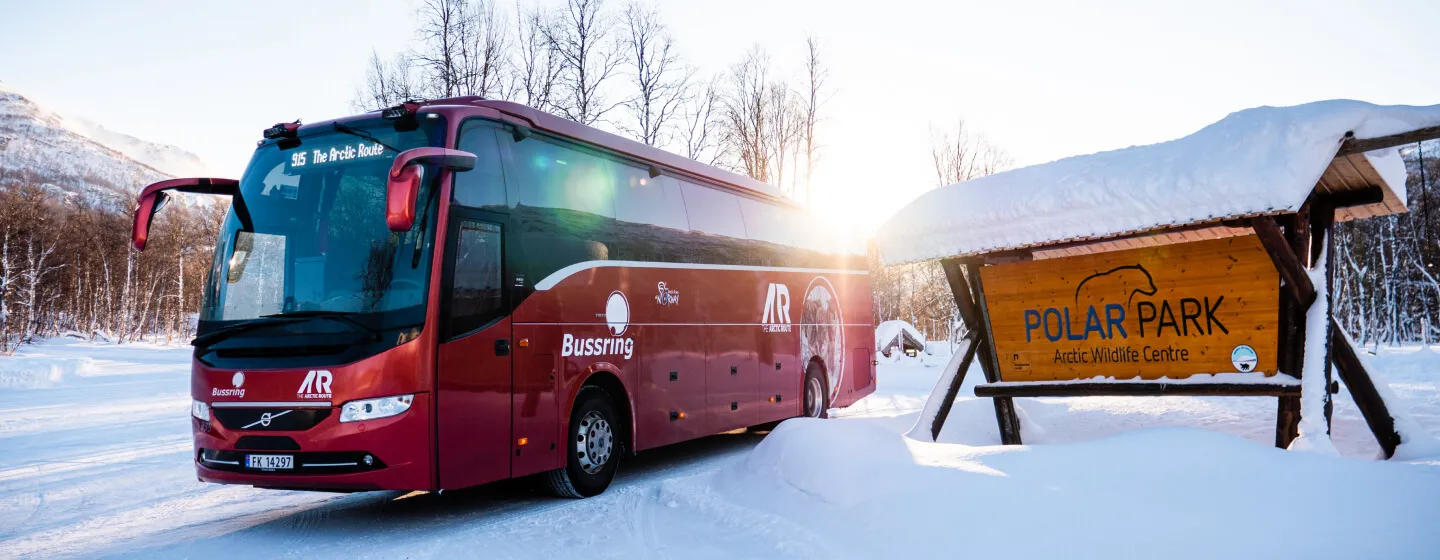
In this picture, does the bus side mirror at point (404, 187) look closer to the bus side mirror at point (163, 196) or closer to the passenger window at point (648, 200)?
the bus side mirror at point (163, 196)

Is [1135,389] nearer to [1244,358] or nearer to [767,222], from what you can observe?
[1244,358]

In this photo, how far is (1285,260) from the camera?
6508 millimetres

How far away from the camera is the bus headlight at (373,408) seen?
6617mm

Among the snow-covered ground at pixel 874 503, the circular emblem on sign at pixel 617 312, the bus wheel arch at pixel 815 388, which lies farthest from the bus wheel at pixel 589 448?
the bus wheel arch at pixel 815 388

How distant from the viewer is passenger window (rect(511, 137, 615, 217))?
813cm

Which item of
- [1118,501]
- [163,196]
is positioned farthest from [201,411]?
[1118,501]

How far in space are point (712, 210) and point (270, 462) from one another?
5.93 metres

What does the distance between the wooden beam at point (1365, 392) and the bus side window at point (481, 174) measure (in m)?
6.57

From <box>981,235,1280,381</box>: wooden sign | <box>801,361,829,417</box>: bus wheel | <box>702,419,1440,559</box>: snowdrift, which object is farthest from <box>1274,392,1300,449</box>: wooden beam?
<box>801,361,829,417</box>: bus wheel

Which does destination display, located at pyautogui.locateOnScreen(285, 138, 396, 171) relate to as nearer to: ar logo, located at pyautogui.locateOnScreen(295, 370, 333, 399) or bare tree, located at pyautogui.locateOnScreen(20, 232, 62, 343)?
ar logo, located at pyautogui.locateOnScreen(295, 370, 333, 399)

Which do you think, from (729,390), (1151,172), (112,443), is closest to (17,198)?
(112,443)

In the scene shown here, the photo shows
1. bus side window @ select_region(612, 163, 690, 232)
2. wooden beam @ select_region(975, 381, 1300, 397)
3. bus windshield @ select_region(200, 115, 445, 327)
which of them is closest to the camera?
wooden beam @ select_region(975, 381, 1300, 397)

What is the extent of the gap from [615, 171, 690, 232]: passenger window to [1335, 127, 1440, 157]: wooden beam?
20.1ft

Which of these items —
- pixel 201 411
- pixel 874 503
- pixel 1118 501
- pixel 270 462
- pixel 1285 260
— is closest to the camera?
pixel 1118 501
